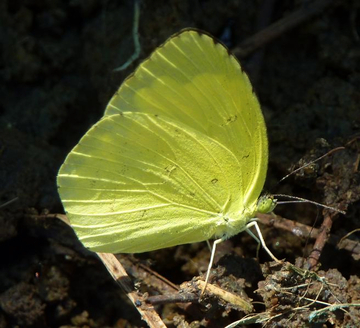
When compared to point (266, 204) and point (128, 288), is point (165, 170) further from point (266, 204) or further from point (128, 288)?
point (128, 288)

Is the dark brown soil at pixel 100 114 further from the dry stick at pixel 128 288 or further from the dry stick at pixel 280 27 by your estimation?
the dry stick at pixel 128 288

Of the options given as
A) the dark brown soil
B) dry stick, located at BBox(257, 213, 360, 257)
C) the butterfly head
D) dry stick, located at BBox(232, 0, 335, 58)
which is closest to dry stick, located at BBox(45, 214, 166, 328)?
the dark brown soil

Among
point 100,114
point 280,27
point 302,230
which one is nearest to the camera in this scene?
point 302,230

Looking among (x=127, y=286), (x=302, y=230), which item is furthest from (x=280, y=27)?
(x=127, y=286)

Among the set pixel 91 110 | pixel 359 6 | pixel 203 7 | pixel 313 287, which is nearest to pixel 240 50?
pixel 203 7

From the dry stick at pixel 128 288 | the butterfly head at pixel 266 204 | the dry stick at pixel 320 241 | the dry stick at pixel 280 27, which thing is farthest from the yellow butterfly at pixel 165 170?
the dry stick at pixel 280 27

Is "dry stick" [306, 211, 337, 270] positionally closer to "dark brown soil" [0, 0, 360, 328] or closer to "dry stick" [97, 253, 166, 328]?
"dark brown soil" [0, 0, 360, 328]

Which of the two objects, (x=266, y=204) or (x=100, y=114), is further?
(x=100, y=114)
